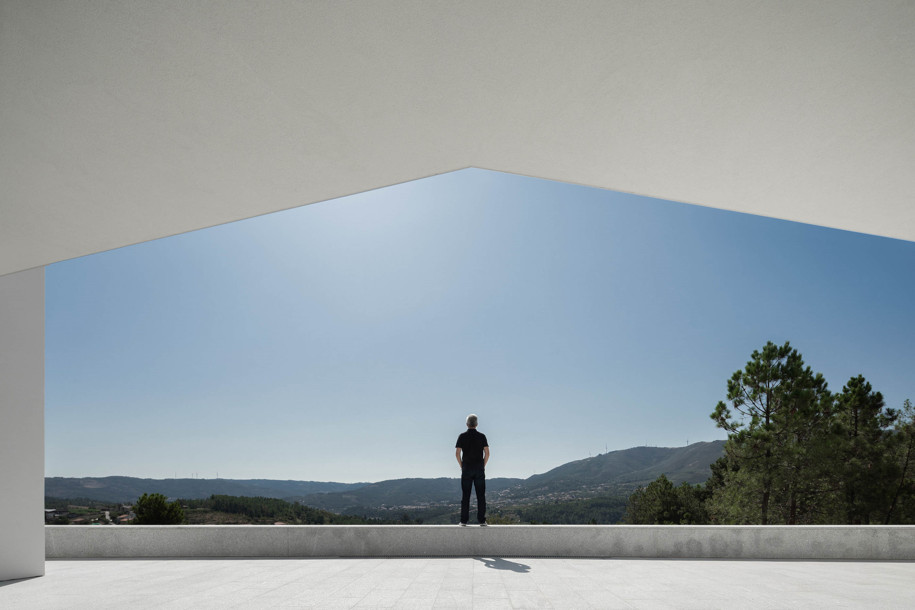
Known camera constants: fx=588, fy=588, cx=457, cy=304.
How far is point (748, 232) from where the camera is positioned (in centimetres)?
5347

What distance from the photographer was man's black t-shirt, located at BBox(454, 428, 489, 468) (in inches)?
278

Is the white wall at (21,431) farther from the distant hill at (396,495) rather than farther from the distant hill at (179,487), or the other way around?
the distant hill at (396,495)

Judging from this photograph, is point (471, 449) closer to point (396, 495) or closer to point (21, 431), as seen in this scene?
point (21, 431)

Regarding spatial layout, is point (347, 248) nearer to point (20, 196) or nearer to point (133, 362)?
point (133, 362)

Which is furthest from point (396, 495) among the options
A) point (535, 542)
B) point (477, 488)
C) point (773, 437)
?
point (535, 542)

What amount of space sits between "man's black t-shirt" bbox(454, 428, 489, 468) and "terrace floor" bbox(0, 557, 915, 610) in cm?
109

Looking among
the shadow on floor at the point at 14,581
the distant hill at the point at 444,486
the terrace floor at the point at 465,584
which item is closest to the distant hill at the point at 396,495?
the distant hill at the point at 444,486

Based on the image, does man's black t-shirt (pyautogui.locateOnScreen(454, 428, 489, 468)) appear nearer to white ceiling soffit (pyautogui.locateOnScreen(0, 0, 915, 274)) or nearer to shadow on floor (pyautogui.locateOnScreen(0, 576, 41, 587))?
white ceiling soffit (pyautogui.locateOnScreen(0, 0, 915, 274))

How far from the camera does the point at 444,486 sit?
5897 cm

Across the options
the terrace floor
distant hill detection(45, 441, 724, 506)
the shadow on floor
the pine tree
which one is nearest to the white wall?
the shadow on floor

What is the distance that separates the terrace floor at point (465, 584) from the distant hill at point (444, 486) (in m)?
37.8

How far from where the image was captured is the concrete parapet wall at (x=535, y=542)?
21.9 ft

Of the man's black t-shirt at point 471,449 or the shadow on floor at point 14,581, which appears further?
the man's black t-shirt at point 471,449

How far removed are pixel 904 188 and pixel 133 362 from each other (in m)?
81.7
